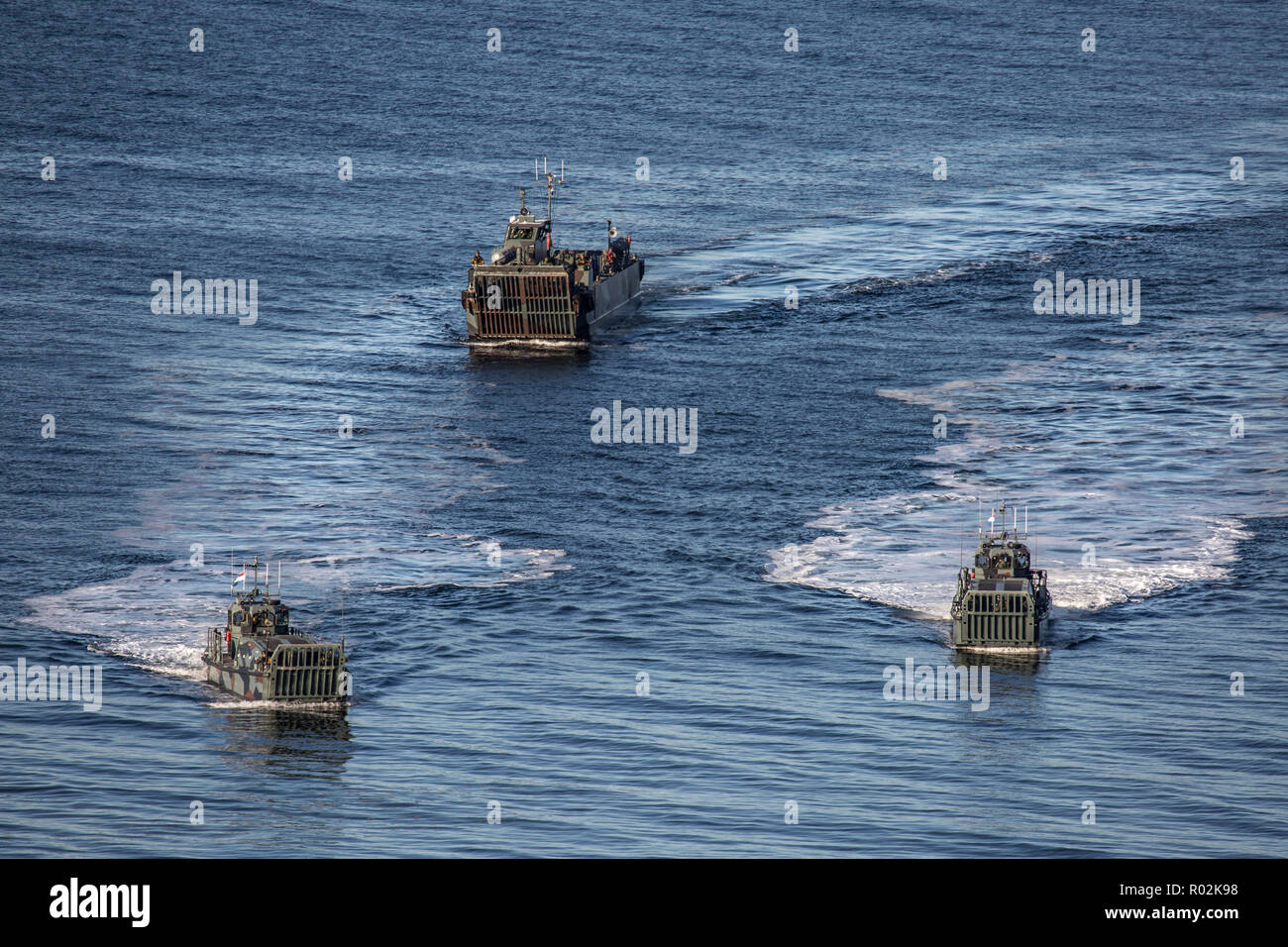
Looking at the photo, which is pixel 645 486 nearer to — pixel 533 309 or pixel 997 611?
pixel 997 611

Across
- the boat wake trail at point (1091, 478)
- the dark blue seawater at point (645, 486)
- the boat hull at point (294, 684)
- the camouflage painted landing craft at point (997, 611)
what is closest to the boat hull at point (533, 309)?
the dark blue seawater at point (645, 486)

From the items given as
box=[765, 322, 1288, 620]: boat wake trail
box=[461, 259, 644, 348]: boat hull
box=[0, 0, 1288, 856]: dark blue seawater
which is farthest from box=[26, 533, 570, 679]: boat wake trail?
box=[461, 259, 644, 348]: boat hull

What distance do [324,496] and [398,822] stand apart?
1690 inches

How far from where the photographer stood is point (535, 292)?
136m

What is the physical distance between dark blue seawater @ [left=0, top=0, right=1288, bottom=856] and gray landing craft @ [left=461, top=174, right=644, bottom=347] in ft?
12.1

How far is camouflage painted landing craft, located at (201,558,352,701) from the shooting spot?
71750mm

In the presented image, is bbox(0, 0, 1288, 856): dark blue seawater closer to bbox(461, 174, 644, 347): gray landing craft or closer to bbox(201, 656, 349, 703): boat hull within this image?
bbox(201, 656, 349, 703): boat hull

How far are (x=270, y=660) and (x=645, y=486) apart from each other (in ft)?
123

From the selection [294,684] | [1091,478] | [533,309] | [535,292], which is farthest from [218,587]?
[533,309]
